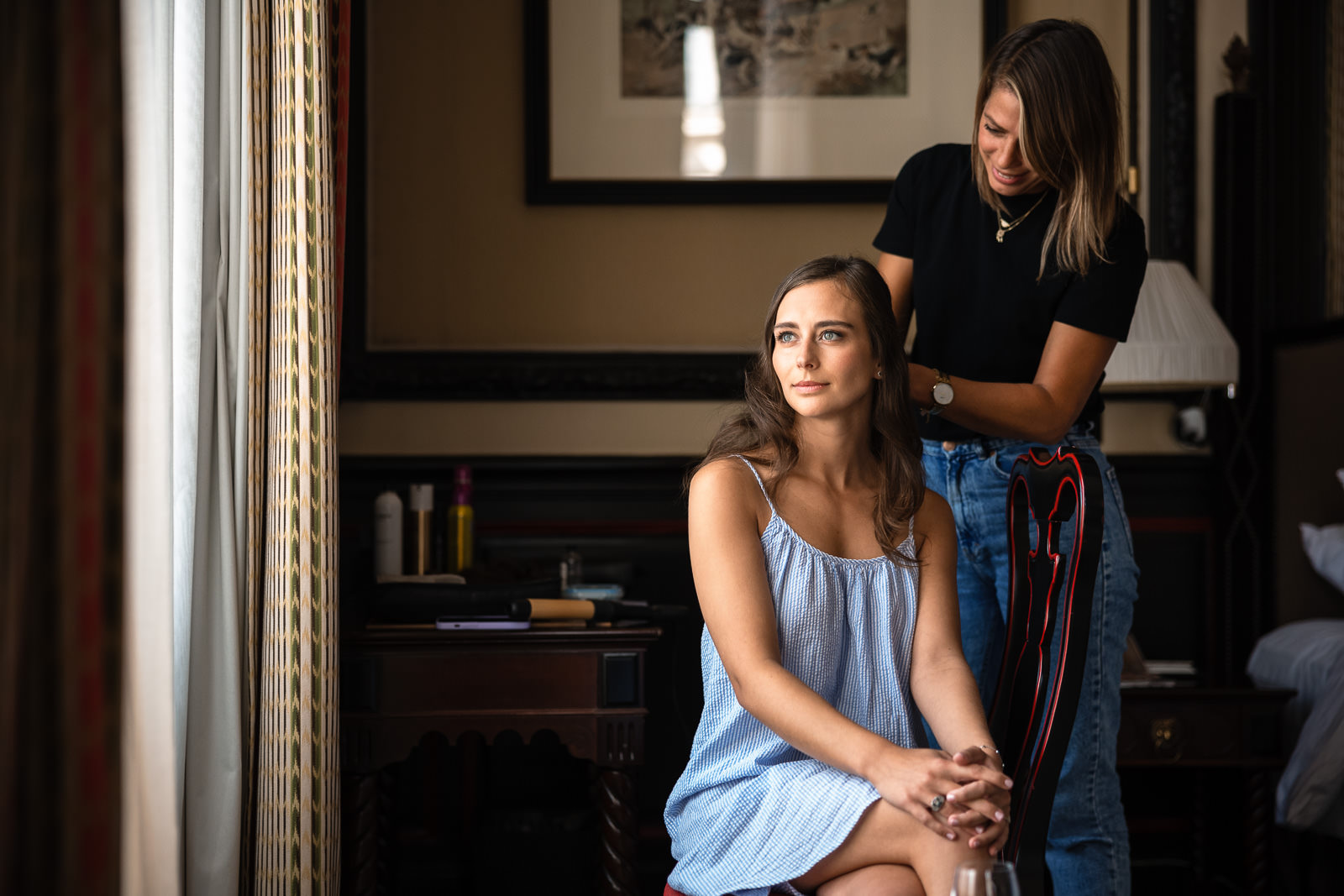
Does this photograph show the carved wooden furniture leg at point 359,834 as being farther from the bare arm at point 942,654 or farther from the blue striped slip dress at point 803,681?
the bare arm at point 942,654

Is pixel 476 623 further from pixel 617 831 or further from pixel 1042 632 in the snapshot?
pixel 1042 632

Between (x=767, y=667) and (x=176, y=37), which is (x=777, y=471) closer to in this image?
(x=767, y=667)

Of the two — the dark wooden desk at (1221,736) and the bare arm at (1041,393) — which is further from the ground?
the bare arm at (1041,393)

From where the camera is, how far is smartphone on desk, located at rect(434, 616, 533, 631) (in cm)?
200

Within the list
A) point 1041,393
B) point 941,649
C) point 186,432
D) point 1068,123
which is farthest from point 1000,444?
point 186,432

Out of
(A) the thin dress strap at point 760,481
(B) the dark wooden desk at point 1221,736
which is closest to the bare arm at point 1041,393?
(A) the thin dress strap at point 760,481

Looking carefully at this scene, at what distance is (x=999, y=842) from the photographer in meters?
1.20

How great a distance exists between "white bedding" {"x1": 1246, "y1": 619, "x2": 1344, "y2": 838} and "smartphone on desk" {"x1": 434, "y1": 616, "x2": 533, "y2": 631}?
1571mm

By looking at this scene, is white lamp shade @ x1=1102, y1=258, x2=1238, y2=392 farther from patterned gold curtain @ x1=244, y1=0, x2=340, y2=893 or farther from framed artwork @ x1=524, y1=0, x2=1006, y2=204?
patterned gold curtain @ x1=244, y1=0, x2=340, y2=893

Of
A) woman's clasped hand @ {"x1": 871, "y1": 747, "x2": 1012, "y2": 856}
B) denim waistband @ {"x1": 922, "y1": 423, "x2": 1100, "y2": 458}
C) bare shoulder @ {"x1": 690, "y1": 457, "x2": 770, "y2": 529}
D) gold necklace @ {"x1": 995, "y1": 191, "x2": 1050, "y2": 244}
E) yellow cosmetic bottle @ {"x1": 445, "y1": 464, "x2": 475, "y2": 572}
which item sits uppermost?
gold necklace @ {"x1": 995, "y1": 191, "x2": 1050, "y2": 244}

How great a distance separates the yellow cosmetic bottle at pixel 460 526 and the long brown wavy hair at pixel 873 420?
0.93 m

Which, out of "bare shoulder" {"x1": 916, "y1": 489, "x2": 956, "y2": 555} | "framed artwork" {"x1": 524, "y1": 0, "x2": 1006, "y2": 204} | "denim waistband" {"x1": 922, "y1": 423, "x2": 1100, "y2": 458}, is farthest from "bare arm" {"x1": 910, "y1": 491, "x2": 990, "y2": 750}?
"framed artwork" {"x1": 524, "y1": 0, "x2": 1006, "y2": 204}

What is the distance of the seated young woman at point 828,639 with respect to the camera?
1222 millimetres

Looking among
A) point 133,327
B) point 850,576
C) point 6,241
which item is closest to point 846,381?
point 850,576
